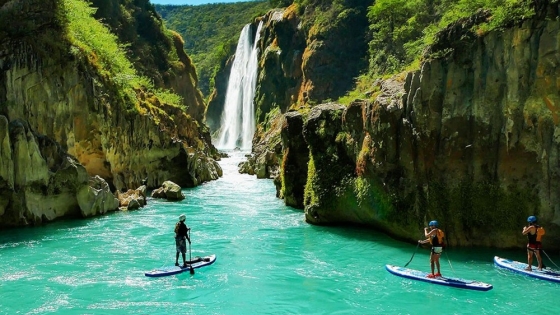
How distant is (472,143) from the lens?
16.1 m

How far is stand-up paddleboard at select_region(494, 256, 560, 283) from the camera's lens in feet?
43.7

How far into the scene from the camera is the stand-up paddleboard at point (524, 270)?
13326 mm

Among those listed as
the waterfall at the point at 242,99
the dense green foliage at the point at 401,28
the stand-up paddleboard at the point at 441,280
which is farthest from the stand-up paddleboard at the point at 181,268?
the waterfall at the point at 242,99

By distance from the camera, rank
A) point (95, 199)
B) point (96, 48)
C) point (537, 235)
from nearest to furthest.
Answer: point (537, 235), point (95, 199), point (96, 48)

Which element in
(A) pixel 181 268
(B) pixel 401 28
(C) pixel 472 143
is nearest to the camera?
(A) pixel 181 268

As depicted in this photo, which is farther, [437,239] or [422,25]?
[422,25]

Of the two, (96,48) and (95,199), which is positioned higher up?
(96,48)

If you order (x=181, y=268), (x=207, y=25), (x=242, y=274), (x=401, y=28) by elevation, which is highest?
(x=207, y=25)

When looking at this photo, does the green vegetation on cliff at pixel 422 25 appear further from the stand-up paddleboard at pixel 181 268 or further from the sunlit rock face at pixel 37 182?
the sunlit rock face at pixel 37 182

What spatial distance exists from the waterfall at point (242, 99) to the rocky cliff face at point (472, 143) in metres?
58.2

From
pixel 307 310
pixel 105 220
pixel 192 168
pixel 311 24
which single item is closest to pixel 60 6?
pixel 105 220

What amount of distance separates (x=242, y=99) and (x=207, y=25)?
80413 millimetres

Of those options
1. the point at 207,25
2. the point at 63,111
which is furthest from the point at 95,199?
the point at 207,25

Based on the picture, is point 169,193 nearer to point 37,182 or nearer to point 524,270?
point 37,182
